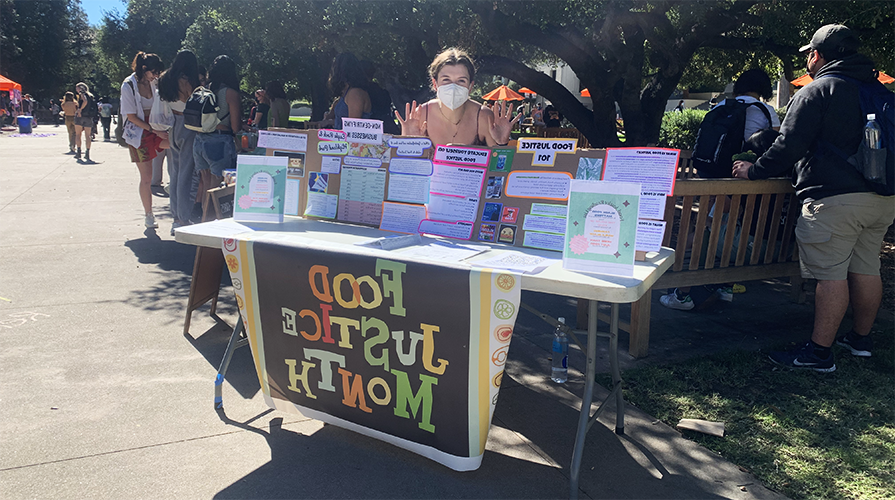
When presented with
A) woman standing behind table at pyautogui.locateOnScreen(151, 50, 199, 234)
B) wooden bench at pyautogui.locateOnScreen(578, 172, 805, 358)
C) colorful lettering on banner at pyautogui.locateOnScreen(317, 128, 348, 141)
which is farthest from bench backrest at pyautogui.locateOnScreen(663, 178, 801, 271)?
woman standing behind table at pyautogui.locateOnScreen(151, 50, 199, 234)

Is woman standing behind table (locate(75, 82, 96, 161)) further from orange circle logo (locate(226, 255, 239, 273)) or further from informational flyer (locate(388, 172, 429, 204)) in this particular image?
orange circle logo (locate(226, 255, 239, 273))

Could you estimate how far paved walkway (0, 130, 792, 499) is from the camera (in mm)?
2688

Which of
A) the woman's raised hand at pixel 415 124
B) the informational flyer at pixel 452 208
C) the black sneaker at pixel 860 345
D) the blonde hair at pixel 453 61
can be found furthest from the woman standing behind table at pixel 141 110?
the black sneaker at pixel 860 345

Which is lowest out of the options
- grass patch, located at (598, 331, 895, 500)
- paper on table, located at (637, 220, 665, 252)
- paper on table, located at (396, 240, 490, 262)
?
grass patch, located at (598, 331, 895, 500)

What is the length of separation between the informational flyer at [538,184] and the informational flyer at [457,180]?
0.58 feet

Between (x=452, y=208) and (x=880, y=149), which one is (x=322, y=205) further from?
(x=880, y=149)

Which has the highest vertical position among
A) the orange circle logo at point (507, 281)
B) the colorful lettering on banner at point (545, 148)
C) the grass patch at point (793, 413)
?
the colorful lettering on banner at point (545, 148)

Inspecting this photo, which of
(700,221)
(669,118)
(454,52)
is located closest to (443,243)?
(454,52)

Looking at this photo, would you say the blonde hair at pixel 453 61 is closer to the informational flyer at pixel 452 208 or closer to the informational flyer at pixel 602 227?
the informational flyer at pixel 452 208

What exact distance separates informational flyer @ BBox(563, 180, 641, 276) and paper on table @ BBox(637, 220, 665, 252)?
0.33 m

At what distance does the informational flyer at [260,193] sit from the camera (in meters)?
3.51

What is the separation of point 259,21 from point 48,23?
53138 mm

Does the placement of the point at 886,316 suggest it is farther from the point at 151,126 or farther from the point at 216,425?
the point at 151,126

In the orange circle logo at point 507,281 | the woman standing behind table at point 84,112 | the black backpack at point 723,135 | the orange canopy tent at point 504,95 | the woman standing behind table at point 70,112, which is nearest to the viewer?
the orange circle logo at point 507,281
